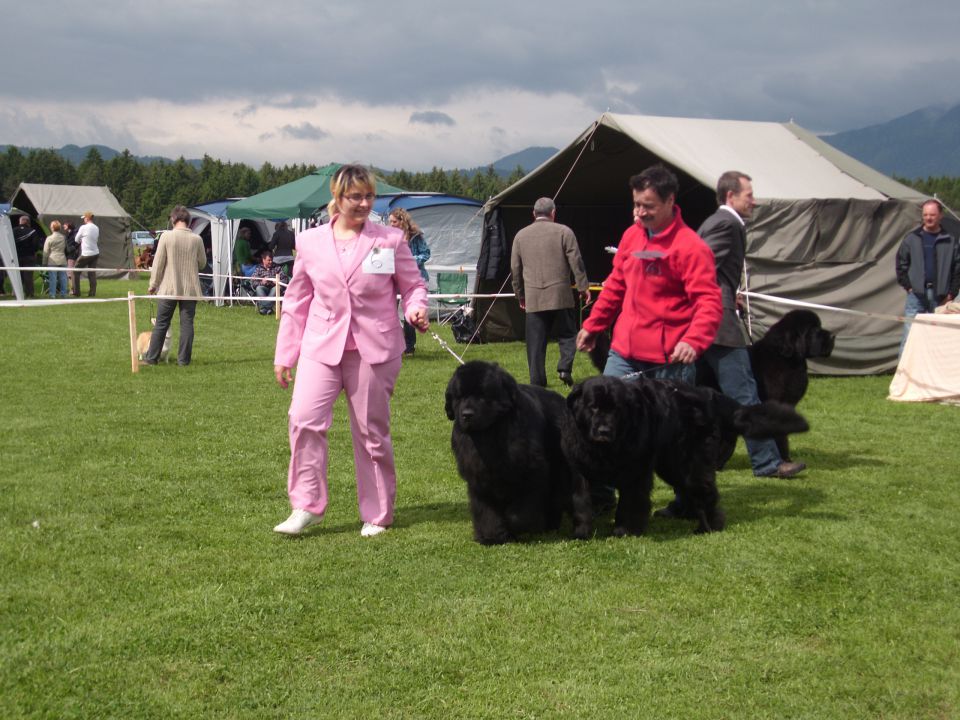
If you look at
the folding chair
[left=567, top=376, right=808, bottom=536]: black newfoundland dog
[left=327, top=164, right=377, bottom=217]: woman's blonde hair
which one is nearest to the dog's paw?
[left=567, top=376, right=808, bottom=536]: black newfoundland dog

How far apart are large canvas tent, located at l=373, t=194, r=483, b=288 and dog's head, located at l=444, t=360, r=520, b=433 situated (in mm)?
15955

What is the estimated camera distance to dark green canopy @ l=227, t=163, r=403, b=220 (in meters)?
21.6

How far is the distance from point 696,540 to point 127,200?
71.8 meters

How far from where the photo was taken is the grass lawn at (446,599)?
3602mm

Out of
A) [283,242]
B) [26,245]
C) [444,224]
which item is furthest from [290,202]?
[26,245]

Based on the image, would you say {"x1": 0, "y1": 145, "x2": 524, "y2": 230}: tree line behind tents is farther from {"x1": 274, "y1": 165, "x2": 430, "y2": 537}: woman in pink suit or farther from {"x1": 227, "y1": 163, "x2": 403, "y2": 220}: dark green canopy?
{"x1": 274, "y1": 165, "x2": 430, "y2": 537}: woman in pink suit

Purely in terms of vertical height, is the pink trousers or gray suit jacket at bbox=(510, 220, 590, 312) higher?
gray suit jacket at bbox=(510, 220, 590, 312)

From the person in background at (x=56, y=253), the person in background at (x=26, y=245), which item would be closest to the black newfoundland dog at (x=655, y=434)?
the person in background at (x=56, y=253)

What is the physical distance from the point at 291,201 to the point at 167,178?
51654mm

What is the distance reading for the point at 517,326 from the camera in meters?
16.6

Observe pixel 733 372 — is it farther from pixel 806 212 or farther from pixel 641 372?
pixel 806 212

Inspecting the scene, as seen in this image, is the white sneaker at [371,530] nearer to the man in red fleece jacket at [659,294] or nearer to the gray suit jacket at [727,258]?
the man in red fleece jacket at [659,294]

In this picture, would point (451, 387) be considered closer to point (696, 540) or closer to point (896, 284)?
point (696, 540)

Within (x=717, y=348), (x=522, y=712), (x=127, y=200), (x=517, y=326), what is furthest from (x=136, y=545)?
(x=127, y=200)
